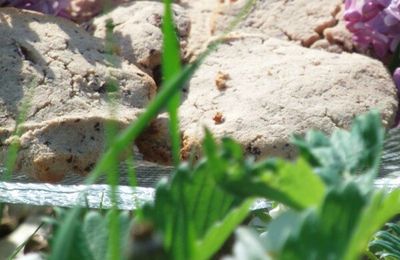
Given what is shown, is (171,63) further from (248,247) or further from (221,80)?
(221,80)

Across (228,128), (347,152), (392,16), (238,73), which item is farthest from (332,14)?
(347,152)

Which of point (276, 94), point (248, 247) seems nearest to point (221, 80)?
point (276, 94)

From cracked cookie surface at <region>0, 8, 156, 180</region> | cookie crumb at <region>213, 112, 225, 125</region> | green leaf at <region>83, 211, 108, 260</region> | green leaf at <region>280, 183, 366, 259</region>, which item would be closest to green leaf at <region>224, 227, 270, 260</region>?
green leaf at <region>280, 183, 366, 259</region>

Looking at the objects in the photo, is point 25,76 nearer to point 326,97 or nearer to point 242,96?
point 242,96

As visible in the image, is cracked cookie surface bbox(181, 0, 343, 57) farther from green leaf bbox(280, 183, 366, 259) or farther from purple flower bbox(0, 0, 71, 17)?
green leaf bbox(280, 183, 366, 259)

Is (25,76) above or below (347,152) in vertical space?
below
